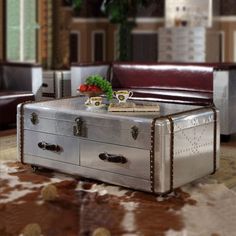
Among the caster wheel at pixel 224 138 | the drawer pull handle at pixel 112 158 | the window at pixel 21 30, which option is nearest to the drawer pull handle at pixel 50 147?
the drawer pull handle at pixel 112 158

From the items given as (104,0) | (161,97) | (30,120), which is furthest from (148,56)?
(30,120)

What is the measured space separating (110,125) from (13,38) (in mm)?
3923

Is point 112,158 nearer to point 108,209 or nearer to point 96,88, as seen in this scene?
point 108,209

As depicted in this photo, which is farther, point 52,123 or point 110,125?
point 52,123

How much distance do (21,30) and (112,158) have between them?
417cm

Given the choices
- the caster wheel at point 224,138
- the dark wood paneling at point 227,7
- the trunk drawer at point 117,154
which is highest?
the dark wood paneling at point 227,7

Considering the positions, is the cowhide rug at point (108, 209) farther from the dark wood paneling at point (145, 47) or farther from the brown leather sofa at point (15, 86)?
the dark wood paneling at point (145, 47)

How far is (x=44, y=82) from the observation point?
18.7 feet

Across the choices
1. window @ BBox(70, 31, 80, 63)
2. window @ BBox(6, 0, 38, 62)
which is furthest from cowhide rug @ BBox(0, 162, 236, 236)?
window @ BBox(70, 31, 80, 63)

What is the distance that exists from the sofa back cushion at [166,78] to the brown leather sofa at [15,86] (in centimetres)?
83

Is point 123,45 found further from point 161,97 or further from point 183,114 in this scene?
point 183,114

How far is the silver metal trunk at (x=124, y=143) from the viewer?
2838 millimetres

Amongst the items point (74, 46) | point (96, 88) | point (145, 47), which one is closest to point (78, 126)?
point (96, 88)

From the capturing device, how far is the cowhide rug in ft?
7.80
